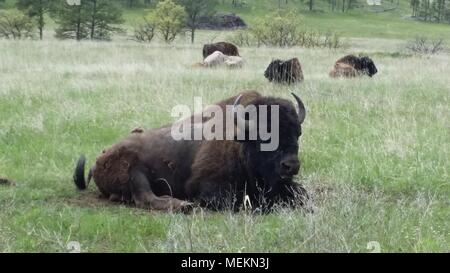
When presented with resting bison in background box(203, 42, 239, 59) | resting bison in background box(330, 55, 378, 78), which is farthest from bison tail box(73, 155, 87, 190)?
resting bison in background box(203, 42, 239, 59)

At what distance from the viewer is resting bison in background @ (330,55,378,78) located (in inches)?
730

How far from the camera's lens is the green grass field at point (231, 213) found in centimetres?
570

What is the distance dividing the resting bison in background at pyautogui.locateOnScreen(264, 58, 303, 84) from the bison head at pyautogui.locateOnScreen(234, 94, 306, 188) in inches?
357

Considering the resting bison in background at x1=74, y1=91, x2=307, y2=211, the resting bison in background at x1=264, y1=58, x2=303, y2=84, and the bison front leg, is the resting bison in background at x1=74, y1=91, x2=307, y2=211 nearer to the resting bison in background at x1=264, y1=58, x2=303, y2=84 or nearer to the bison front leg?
the bison front leg

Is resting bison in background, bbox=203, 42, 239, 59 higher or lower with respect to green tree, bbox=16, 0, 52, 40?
higher

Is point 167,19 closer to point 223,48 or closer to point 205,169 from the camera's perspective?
point 223,48

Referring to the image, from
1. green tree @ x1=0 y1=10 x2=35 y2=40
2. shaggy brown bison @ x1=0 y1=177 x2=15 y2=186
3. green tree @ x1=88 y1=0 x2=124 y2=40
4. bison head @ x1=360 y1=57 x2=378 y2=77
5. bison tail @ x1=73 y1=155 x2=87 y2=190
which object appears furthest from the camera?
green tree @ x1=88 y1=0 x2=124 y2=40

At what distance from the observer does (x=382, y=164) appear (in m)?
8.59

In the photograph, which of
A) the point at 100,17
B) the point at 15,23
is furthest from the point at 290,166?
the point at 100,17

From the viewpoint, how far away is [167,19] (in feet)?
182

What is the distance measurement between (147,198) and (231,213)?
1128 mm

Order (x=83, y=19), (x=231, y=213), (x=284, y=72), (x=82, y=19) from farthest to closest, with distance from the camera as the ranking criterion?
1. (x=83, y=19)
2. (x=82, y=19)
3. (x=284, y=72)
4. (x=231, y=213)

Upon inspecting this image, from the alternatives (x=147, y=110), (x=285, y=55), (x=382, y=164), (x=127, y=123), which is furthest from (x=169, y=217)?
(x=285, y=55)

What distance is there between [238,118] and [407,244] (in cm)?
223
